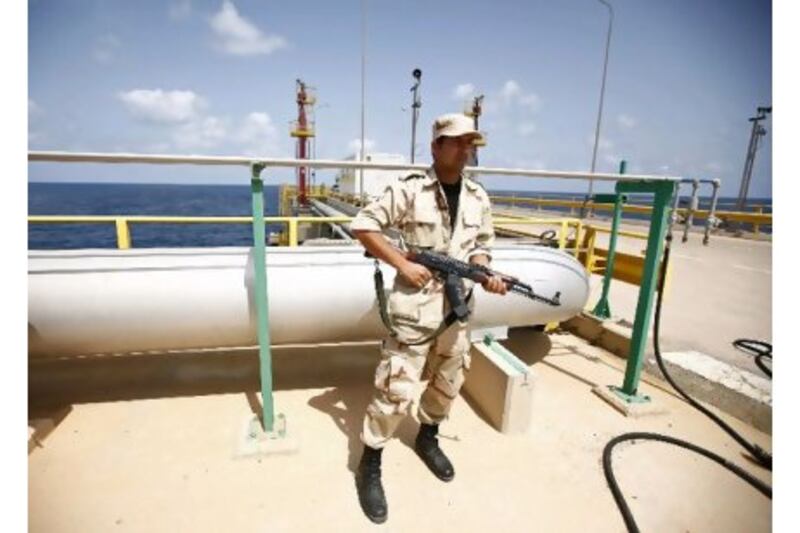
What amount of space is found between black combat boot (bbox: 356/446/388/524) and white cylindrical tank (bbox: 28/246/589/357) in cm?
97

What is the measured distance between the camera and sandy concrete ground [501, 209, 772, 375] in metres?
4.16

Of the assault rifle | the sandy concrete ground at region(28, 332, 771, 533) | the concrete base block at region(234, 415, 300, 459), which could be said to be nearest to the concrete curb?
the sandy concrete ground at region(28, 332, 771, 533)

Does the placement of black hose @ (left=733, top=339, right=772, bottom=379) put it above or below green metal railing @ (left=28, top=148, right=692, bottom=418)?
below

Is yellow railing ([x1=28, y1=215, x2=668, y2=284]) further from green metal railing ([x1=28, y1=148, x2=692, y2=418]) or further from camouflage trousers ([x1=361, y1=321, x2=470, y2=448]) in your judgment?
camouflage trousers ([x1=361, y1=321, x2=470, y2=448])

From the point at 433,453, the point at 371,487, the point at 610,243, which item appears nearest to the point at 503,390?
the point at 433,453

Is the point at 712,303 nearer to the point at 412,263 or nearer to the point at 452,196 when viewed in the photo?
the point at 452,196

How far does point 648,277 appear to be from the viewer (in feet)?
9.84

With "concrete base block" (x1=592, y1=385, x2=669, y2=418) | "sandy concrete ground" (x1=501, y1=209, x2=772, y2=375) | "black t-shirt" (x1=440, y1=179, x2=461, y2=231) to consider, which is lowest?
"concrete base block" (x1=592, y1=385, x2=669, y2=418)

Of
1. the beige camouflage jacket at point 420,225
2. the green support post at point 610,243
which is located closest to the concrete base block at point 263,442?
the beige camouflage jacket at point 420,225

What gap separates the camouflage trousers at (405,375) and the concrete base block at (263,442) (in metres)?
0.61

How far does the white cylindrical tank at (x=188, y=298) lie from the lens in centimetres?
246

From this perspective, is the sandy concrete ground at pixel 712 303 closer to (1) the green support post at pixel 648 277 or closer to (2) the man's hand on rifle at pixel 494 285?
(1) the green support post at pixel 648 277
